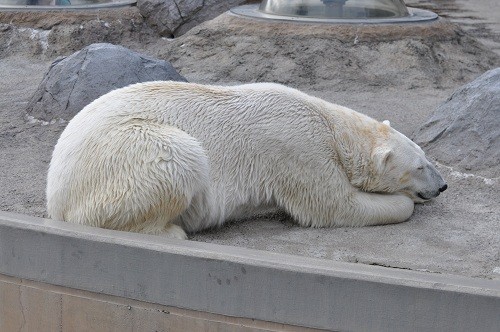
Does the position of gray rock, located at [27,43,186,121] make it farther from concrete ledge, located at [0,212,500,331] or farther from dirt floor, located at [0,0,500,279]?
concrete ledge, located at [0,212,500,331]

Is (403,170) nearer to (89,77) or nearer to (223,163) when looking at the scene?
(223,163)

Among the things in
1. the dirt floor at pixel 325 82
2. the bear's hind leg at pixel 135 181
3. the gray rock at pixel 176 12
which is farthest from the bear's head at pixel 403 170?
the gray rock at pixel 176 12

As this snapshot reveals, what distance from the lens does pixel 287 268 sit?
373 centimetres

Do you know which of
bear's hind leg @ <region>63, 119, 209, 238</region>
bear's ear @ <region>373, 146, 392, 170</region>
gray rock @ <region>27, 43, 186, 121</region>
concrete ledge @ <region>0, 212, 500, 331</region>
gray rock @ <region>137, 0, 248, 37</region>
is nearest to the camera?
concrete ledge @ <region>0, 212, 500, 331</region>

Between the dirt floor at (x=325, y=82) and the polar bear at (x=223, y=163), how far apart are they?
0.15m

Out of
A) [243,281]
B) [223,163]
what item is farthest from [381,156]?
[243,281]

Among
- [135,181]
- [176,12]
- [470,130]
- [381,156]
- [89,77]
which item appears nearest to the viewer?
[135,181]

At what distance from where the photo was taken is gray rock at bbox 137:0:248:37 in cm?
1038

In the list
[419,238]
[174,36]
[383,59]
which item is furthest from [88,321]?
[174,36]

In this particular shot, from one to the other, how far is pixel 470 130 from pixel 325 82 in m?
2.21

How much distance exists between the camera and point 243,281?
12.4 feet

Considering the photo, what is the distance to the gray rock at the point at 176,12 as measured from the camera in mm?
10375

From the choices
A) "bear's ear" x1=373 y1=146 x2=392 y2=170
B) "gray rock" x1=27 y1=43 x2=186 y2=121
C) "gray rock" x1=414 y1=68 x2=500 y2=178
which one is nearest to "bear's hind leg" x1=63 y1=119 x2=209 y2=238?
"bear's ear" x1=373 y1=146 x2=392 y2=170

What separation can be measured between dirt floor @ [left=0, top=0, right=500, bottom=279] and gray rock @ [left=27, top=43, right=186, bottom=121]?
0.47 ft
